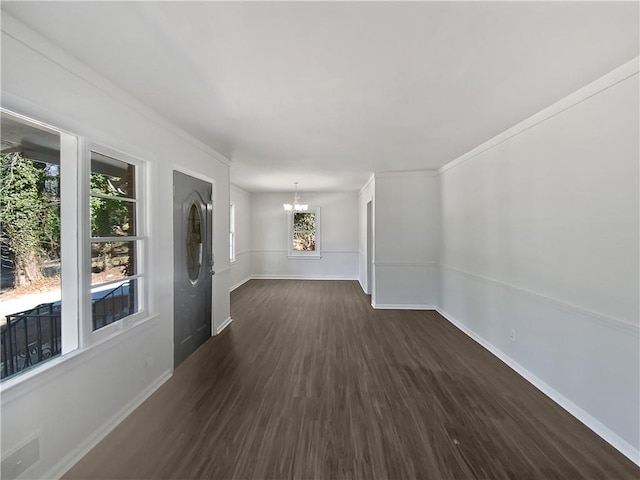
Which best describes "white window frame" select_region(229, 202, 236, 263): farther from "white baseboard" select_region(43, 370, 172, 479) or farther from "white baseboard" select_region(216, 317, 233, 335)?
"white baseboard" select_region(43, 370, 172, 479)

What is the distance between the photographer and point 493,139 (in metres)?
3.33

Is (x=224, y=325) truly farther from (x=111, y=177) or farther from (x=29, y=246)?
(x=29, y=246)

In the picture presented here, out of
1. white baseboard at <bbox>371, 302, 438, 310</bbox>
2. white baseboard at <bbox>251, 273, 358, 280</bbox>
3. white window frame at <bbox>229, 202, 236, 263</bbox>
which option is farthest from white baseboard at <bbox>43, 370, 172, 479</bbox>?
white baseboard at <bbox>251, 273, 358, 280</bbox>

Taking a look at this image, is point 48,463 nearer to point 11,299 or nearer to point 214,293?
point 11,299

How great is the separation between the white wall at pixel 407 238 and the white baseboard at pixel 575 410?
178 cm

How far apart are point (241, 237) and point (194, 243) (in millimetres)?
4301

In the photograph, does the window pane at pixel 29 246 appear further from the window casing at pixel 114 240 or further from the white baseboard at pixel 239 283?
the white baseboard at pixel 239 283

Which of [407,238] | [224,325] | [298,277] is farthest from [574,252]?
[298,277]

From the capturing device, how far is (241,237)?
772 centimetres

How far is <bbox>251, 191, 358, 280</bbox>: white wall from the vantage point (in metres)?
8.33

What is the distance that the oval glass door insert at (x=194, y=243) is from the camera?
3355mm

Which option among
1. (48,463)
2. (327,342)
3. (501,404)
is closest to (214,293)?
(327,342)

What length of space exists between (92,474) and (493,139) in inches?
182

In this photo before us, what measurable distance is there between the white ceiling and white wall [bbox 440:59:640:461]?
1.18 ft
